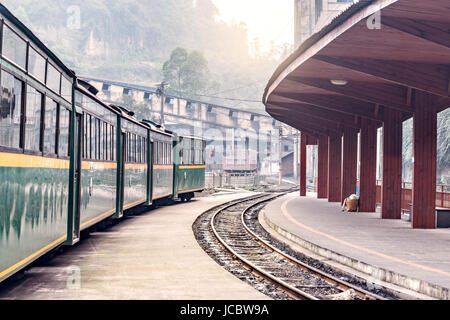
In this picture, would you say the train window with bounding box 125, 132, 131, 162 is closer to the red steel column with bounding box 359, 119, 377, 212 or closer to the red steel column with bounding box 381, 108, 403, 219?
the red steel column with bounding box 381, 108, 403, 219

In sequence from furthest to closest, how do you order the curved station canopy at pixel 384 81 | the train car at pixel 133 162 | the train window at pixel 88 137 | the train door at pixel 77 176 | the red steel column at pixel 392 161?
the red steel column at pixel 392 161, the train car at pixel 133 162, the train window at pixel 88 137, the curved station canopy at pixel 384 81, the train door at pixel 77 176

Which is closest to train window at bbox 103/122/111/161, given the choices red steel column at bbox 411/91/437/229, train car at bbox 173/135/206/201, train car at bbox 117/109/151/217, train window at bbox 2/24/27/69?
train car at bbox 117/109/151/217

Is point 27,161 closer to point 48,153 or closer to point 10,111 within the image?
point 10,111

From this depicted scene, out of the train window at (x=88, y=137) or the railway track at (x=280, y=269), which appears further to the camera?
the train window at (x=88, y=137)

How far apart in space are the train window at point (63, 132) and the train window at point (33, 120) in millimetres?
1356

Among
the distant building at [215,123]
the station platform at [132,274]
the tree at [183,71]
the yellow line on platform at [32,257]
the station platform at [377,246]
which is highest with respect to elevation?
the tree at [183,71]

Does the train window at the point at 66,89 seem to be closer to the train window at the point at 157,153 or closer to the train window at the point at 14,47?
the train window at the point at 14,47

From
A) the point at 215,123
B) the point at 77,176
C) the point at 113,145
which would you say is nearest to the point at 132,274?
the point at 77,176

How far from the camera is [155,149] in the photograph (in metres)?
22.9

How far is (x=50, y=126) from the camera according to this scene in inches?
345

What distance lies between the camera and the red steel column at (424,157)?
16.8 meters

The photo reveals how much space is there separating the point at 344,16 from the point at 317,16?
2453 inches

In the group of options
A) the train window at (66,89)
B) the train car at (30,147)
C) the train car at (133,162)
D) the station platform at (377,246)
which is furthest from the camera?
the train car at (133,162)

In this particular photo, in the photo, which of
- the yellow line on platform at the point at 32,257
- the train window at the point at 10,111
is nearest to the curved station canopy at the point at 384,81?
the train window at the point at 10,111
